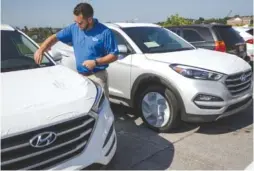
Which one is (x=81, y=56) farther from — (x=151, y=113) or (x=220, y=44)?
(x=220, y=44)

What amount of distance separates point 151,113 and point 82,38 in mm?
1523

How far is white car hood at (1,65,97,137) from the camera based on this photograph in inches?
84.7

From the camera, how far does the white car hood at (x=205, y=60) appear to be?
4.23 m

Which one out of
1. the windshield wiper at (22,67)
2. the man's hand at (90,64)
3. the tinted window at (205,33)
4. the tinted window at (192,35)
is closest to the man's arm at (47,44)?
the windshield wiper at (22,67)

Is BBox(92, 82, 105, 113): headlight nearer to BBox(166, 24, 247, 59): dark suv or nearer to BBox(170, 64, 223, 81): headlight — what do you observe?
BBox(170, 64, 223, 81): headlight

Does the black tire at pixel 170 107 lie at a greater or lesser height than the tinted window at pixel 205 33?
lesser

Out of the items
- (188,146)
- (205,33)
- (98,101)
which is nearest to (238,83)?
(188,146)

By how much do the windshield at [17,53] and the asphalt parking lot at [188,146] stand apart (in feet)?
4.64

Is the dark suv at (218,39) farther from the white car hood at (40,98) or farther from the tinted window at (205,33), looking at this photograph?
the white car hood at (40,98)

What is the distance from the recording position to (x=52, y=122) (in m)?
2.22

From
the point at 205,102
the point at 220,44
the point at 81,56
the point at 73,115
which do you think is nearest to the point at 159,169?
the point at 205,102

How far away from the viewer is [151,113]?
4.53m

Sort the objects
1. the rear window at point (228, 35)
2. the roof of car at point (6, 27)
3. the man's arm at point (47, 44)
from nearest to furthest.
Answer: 1. the man's arm at point (47, 44)
2. the roof of car at point (6, 27)
3. the rear window at point (228, 35)

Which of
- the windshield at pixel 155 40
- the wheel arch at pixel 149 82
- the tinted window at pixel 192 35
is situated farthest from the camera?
the tinted window at pixel 192 35
